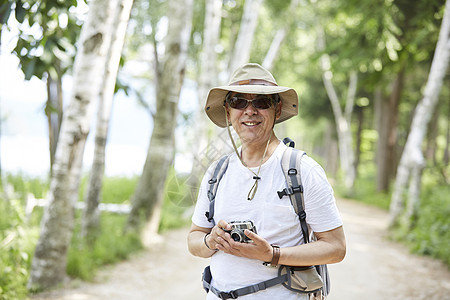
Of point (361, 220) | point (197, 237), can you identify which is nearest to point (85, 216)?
point (197, 237)

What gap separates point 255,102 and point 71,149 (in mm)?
Answer: 4054

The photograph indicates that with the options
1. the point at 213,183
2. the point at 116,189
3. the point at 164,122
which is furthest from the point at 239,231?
the point at 116,189

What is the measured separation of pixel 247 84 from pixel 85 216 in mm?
6936

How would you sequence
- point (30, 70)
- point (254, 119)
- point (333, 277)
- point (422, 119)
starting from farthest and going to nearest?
point (422, 119), point (333, 277), point (30, 70), point (254, 119)

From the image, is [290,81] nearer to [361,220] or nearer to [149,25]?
[149,25]

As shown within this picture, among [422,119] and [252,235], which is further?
[422,119]

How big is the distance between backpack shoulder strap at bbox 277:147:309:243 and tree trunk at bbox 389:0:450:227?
32.2 ft

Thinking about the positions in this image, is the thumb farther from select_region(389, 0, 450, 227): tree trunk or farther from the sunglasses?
select_region(389, 0, 450, 227): tree trunk

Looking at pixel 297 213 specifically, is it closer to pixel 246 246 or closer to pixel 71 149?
pixel 246 246

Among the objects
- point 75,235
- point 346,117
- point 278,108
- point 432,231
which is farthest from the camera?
point 346,117

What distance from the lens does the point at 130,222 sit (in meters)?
9.75

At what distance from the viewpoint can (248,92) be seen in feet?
8.14

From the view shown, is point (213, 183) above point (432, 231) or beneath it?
above

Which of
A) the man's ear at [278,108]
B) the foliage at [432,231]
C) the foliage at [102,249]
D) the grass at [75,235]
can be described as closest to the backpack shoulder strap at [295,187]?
the man's ear at [278,108]
